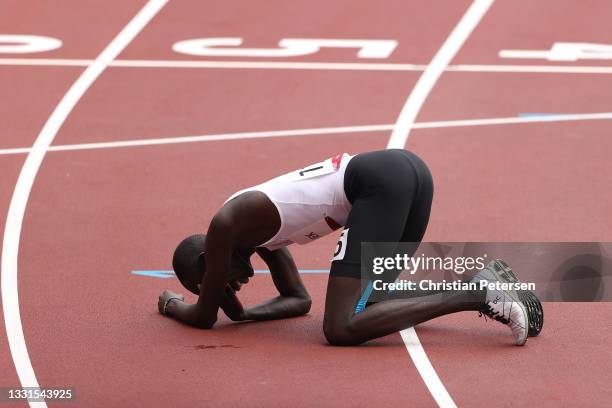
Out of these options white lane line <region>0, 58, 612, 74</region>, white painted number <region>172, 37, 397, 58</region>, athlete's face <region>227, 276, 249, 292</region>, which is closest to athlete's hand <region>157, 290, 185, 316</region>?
athlete's face <region>227, 276, 249, 292</region>

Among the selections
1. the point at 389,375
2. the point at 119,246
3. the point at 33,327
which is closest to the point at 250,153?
the point at 119,246

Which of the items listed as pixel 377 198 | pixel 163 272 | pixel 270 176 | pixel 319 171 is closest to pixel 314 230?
pixel 319 171

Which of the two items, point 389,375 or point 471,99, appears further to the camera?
point 471,99

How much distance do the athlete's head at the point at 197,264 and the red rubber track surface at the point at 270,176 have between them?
1.27 feet

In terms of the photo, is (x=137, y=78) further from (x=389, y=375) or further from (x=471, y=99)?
(x=389, y=375)

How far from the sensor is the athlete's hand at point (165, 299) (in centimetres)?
804

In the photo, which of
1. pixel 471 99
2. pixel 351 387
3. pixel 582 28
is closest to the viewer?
pixel 351 387

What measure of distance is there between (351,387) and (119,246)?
130 inches

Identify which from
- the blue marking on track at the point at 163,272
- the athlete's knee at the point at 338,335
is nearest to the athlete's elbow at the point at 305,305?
the athlete's knee at the point at 338,335

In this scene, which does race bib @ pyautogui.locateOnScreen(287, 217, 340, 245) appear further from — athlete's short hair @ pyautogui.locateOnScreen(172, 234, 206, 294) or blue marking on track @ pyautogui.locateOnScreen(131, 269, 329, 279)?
blue marking on track @ pyautogui.locateOnScreen(131, 269, 329, 279)

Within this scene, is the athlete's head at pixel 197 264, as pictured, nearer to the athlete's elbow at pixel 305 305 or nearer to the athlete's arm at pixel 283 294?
the athlete's arm at pixel 283 294

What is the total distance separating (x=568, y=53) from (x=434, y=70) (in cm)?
182

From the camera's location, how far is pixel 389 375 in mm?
6934

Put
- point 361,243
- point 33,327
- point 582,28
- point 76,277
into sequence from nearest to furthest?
point 361,243 → point 33,327 → point 76,277 → point 582,28
